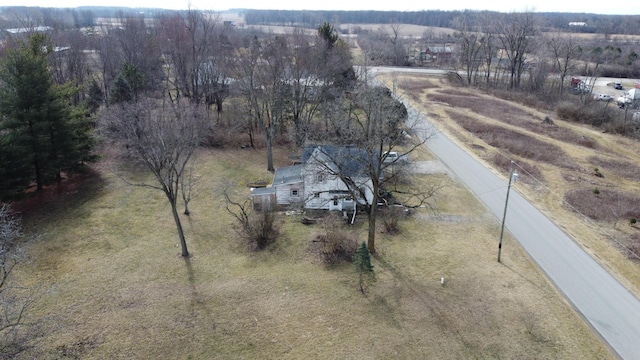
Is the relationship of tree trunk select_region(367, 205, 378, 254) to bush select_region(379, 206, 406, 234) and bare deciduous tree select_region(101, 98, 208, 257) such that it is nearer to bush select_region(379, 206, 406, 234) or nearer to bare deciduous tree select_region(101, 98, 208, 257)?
bush select_region(379, 206, 406, 234)

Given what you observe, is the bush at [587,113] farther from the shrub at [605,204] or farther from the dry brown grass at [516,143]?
the shrub at [605,204]

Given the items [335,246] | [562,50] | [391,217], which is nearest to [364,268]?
[335,246]

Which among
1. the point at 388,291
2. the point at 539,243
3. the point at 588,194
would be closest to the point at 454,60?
the point at 588,194

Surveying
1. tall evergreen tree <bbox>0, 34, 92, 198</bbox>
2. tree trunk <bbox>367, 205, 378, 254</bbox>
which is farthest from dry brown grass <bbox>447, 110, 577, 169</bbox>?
tall evergreen tree <bbox>0, 34, 92, 198</bbox>

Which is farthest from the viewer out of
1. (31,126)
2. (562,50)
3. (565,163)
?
(562,50)

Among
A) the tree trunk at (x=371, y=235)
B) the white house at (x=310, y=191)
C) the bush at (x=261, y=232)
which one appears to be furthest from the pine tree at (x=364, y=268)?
the white house at (x=310, y=191)

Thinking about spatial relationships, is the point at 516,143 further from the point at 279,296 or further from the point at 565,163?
the point at 279,296
